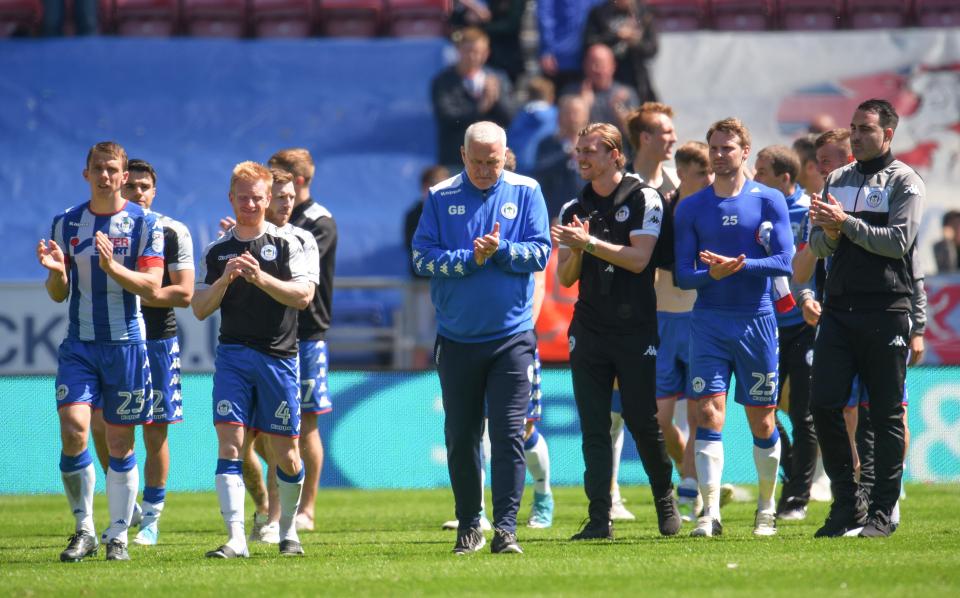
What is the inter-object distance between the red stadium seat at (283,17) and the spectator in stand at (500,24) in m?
2.74

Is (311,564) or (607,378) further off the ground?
(607,378)

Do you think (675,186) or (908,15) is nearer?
(675,186)

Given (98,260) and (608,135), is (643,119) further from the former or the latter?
(98,260)

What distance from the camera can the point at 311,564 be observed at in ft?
26.0

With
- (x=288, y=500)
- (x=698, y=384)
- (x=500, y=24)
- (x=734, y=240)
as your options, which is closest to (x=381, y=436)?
(x=288, y=500)

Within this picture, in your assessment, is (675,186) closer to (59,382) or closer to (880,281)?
(880,281)

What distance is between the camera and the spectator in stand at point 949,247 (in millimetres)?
16906

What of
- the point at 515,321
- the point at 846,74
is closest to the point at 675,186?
the point at 515,321

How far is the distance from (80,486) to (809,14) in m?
16.5

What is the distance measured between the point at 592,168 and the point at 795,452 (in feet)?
9.37

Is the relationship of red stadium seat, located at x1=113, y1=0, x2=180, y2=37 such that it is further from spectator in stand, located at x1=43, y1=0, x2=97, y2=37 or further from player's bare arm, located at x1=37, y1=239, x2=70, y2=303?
player's bare arm, located at x1=37, y1=239, x2=70, y2=303

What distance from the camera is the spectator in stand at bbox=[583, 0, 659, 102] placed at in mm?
19828

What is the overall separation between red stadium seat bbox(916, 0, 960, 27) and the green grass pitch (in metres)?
13.4

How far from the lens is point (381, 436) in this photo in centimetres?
1410
